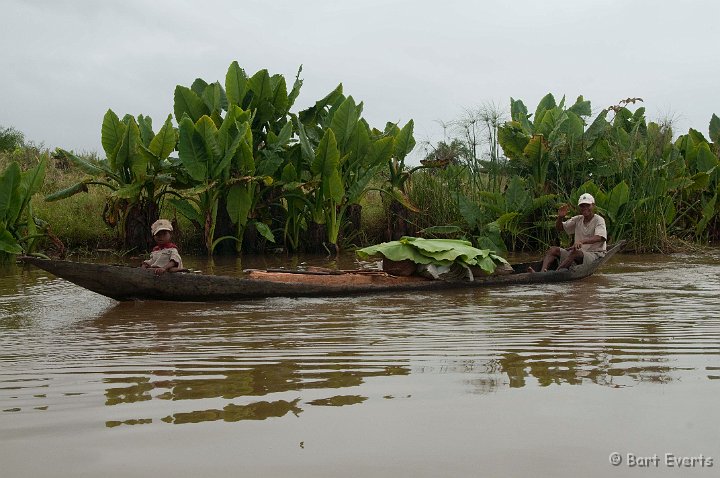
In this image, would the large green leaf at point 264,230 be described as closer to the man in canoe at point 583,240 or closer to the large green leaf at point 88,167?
the large green leaf at point 88,167

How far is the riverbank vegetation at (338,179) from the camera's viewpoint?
36.7 feet

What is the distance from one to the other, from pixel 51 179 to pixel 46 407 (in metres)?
14.5

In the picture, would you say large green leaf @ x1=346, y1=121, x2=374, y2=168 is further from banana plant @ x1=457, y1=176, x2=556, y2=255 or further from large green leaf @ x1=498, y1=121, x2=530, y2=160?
large green leaf @ x1=498, y1=121, x2=530, y2=160

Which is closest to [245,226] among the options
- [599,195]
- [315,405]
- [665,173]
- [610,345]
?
[599,195]

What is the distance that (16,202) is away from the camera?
32.3ft

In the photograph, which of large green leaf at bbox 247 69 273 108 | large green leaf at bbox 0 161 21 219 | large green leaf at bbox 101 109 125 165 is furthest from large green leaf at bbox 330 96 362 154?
large green leaf at bbox 0 161 21 219

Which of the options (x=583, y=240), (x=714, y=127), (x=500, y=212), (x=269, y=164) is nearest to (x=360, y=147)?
(x=269, y=164)

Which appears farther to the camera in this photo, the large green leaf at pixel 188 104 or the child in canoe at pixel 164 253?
the large green leaf at pixel 188 104

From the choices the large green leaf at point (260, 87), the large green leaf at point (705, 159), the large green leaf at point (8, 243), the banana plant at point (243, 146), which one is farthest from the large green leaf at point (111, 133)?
the large green leaf at point (705, 159)

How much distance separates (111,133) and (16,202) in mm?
1783

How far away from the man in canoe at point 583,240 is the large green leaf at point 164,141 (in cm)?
526

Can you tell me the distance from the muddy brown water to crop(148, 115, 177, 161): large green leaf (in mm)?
A: 5504

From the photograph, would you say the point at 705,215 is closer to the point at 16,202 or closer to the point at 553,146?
the point at 553,146

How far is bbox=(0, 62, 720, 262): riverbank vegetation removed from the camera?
11.2 metres
